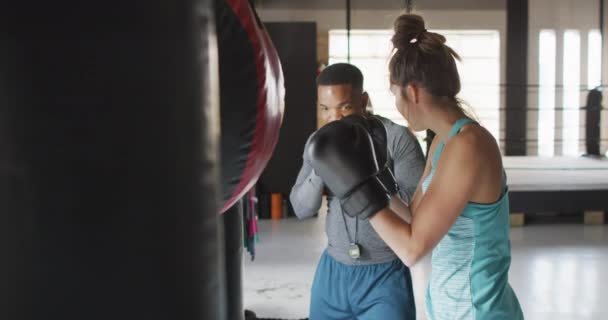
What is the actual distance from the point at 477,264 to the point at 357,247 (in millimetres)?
601

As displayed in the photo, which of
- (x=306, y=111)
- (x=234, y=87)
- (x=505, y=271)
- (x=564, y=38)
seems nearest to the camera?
(x=234, y=87)

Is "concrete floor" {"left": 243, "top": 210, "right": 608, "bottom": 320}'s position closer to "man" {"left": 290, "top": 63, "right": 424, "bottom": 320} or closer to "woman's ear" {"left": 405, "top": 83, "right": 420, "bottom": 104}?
"man" {"left": 290, "top": 63, "right": 424, "bottom": 320}

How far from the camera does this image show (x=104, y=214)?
496mm

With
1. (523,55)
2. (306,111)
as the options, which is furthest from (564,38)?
(306,111)

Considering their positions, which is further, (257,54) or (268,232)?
(268,232)

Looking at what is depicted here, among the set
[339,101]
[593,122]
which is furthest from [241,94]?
[593,122]

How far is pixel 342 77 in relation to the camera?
180 centimetres

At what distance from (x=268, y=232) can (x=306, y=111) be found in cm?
152

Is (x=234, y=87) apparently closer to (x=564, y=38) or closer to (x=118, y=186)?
(x=118, y=186)

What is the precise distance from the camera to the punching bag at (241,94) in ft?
3.32

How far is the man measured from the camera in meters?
1.70

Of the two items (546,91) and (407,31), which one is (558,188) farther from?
(407,31)

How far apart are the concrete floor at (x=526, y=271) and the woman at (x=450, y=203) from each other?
2122mm

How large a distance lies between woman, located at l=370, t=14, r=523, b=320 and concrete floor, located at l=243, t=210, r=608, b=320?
6.96ft
